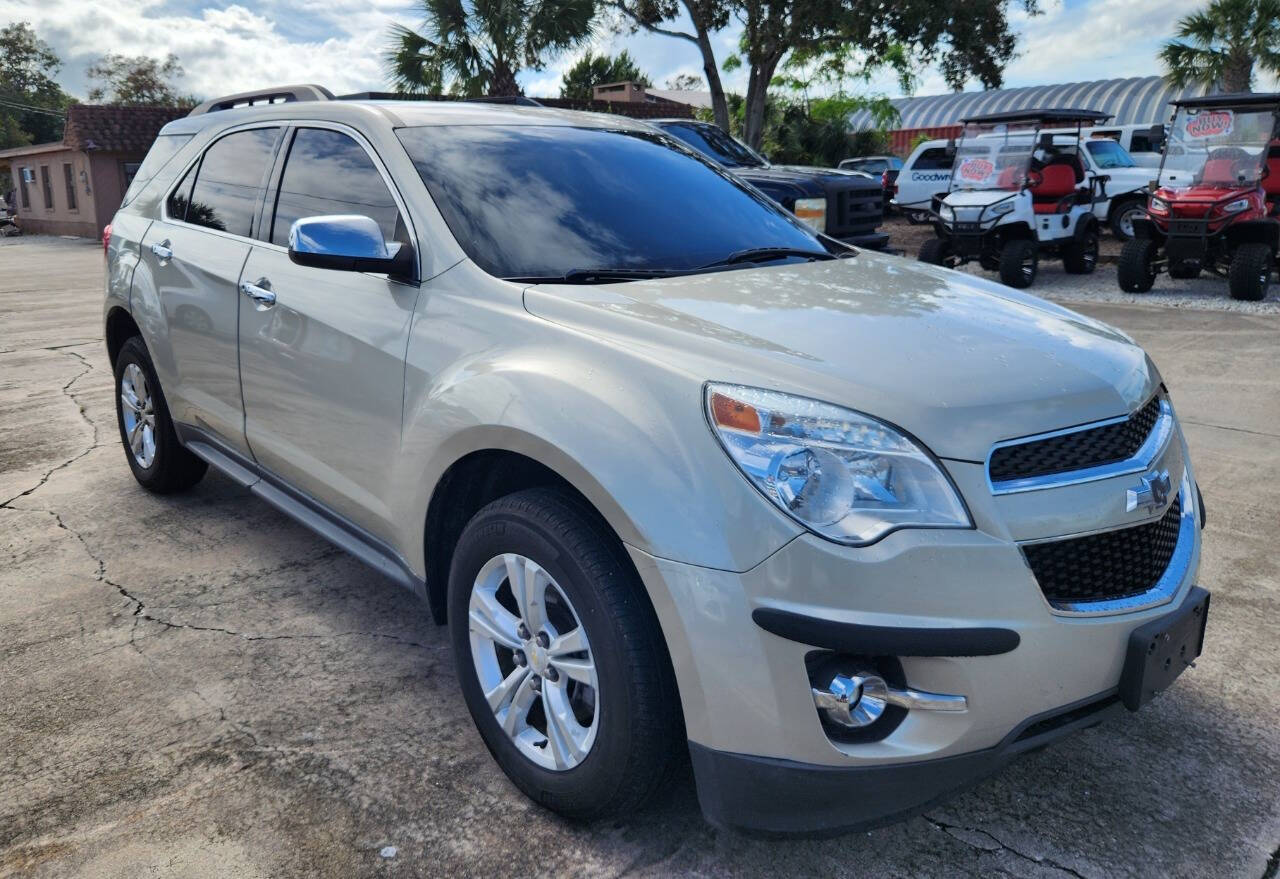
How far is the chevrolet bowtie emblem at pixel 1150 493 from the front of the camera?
2.20 metres

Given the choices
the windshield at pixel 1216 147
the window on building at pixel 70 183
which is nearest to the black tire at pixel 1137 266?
the windshield at pixel 1216 147

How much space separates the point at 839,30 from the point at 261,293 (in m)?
19.2

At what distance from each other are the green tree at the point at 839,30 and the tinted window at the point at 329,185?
18.0 m

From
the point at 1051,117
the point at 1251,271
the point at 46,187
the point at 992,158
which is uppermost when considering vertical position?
the point at 1051,117

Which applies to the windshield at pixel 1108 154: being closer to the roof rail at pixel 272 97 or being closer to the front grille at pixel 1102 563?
the roof rail at pixel 272 97

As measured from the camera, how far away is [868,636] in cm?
194

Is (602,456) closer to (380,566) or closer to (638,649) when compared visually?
(638,649)

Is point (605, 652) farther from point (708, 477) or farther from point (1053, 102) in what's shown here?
point (1053, 102)

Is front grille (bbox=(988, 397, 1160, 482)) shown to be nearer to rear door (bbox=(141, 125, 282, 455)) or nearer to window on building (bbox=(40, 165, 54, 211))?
rear door (bbox=(141, 125, 282, 455))

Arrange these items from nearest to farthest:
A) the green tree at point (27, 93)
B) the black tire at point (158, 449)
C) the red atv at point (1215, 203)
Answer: the black tire at point (158, 449)
the red atv at point (1215, 203)
the green tree at point (27, 93)

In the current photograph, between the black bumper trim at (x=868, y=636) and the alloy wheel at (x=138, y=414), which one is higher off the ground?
the black bumper trim at (x=868, y=636)

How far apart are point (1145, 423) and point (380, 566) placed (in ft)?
6.82

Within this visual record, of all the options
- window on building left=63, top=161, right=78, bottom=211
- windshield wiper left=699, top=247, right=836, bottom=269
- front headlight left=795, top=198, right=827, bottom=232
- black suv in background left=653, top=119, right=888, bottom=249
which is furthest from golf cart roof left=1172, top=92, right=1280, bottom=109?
window on building left=63, top=161, right=78, bottom=211

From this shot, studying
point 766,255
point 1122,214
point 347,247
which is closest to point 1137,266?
point 1122,214
